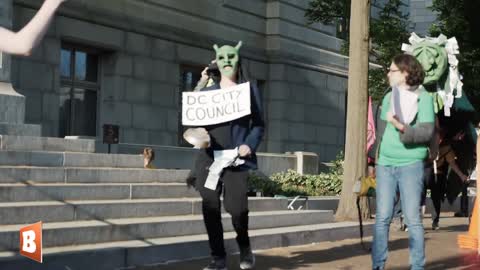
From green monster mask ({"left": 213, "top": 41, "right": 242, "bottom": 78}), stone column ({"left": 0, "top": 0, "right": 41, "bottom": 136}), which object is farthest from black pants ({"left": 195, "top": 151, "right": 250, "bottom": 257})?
stone column ({"left": 0, "top": 0, "right": 41, "bottom": 136})

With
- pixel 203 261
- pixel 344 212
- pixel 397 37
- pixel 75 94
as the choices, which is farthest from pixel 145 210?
pixel 397 37

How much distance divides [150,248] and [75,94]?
11.6 m

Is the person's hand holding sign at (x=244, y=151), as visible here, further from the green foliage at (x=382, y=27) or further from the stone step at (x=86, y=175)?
the green foliage at (x=382, y=27)

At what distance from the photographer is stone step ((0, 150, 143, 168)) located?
952 cm

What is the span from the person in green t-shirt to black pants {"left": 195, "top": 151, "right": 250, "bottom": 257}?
1250mm

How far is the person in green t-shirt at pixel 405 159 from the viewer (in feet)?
22.0

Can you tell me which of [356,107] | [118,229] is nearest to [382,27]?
[356,107]

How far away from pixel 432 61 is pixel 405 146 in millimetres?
2779

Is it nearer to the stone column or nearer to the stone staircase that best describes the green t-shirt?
the stone staircase

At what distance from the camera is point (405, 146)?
6797 mm

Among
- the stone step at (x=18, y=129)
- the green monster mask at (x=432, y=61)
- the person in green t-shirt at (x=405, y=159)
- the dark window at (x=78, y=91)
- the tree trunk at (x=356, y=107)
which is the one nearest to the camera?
the person in green t-shirt at (x=405, y=159)

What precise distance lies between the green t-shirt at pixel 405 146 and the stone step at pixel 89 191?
3774 millimetres

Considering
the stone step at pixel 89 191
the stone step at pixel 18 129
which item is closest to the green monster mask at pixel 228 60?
the stone step at pixel 89 191

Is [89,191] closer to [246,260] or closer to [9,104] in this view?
[246,260]
